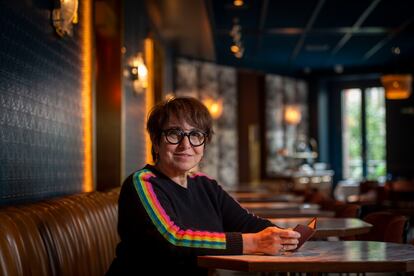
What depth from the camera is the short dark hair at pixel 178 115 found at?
9.06 feet

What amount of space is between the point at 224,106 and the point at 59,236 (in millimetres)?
12052

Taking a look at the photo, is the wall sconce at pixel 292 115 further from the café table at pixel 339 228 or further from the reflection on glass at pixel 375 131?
the café table at pixel 339 228

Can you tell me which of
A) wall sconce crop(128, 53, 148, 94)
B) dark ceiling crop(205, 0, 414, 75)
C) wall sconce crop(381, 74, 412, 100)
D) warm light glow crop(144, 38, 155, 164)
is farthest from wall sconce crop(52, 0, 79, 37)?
wall sconce crop(381, 74, 412, 100)

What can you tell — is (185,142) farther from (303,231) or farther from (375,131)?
(375,131)

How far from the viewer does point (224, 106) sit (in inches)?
597

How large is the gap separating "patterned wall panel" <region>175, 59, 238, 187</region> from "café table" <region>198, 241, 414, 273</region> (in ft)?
38.0

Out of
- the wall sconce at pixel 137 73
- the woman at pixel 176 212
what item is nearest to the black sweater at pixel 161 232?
the woman at pixel 176 212

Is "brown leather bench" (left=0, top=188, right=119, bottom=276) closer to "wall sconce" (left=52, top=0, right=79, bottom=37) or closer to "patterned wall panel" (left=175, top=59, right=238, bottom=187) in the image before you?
"wall sconce" (left=52, top=0, right=79, bottom=37)

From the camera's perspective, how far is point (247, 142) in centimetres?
1700

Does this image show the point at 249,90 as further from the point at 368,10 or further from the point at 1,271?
the point at 1,271

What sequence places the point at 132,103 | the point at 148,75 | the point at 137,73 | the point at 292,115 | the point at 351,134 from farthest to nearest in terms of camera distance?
the point at 351,134 → the point at 292,115 → the point at 148,75 → the point at 132,103 → the point at 137,73

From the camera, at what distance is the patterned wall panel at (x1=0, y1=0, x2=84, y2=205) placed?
332 cm

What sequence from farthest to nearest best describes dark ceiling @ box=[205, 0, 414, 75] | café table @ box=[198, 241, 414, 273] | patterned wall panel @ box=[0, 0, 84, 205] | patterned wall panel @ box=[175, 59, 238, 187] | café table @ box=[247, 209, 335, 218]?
patterned wall panel @ box=[175, 59, 238, 187] < dark ceiling @ box=[205, 0, 414, 75] < café table @ box=[247, 209, 335, 218] < patterned wall panel @ box=[0, 0, 84, 205] < café table @ box=[198, 241, 414, 273]

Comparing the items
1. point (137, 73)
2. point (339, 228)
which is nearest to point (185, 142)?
point (339, 228)
